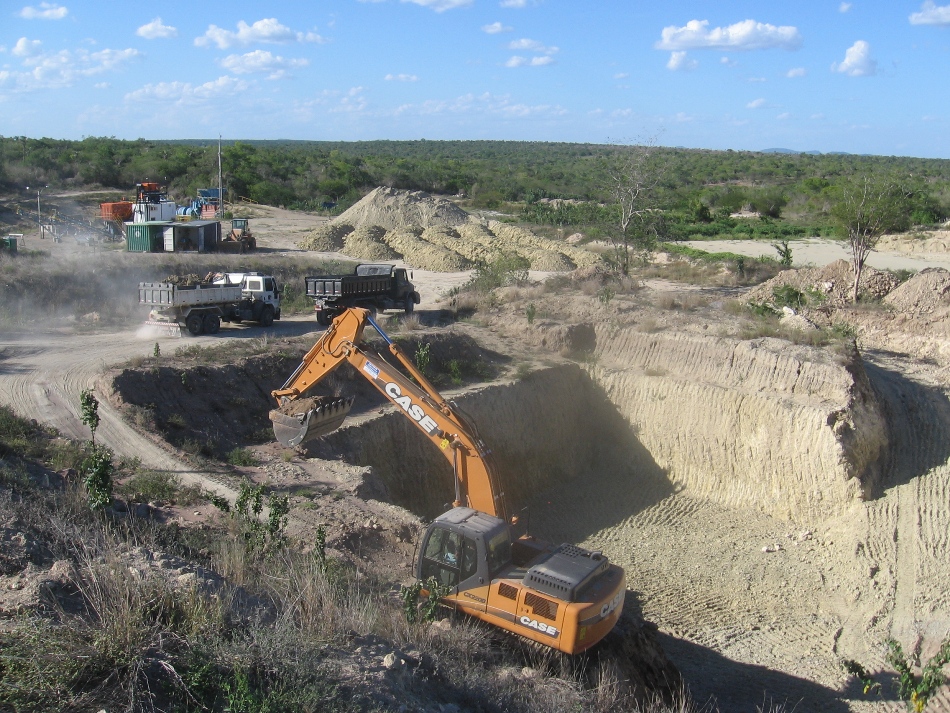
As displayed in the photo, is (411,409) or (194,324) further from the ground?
(411,409)

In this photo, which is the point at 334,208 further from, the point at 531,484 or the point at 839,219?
the point at 531,484

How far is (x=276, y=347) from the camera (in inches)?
851

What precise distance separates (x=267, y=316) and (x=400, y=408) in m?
15.0

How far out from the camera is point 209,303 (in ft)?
82.9

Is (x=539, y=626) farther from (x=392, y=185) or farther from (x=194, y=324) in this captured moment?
(x=392, y=185)

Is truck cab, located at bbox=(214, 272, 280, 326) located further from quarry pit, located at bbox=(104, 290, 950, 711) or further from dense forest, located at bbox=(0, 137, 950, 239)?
dense forest, located at bbox=(0, 137, 950, 239)

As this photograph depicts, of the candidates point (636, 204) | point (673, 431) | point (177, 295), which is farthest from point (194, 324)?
point (636, 204)

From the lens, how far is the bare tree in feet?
126

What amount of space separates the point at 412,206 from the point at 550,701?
47.1 metres

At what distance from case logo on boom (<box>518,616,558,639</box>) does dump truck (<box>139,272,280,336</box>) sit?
17.8m

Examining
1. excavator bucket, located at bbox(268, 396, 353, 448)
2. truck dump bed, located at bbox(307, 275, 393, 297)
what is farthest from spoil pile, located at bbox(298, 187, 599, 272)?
excavator bucket, located at bbox(268, 396, 353, 448)

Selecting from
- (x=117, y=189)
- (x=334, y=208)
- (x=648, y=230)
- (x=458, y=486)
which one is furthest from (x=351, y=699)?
(x=117, y=189)

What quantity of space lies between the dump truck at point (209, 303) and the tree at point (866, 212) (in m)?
22.5

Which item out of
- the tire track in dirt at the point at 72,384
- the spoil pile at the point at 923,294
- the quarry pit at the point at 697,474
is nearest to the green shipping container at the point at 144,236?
the tire track in dirt at the point at 72,384
